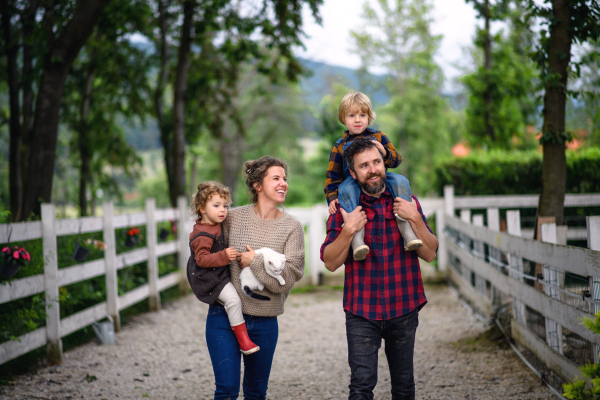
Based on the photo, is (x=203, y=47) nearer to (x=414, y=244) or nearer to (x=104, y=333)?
(x=104, y=333)

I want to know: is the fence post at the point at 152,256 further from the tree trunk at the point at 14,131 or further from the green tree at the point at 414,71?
the green tree at the point at 414,71

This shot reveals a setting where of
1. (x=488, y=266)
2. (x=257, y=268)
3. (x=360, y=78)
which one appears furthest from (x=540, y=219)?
(x=360, y=78)

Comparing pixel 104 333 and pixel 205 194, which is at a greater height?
pixel 205 194

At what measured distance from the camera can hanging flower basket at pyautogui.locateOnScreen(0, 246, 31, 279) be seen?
4.84 m

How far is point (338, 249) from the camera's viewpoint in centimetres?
304

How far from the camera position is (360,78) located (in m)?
46.8

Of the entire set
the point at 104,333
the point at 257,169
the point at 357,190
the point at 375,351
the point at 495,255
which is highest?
the point at 257,169

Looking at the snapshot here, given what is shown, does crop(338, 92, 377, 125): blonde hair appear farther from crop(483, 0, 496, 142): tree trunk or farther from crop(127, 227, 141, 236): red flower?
crop(483, 0, 496, 142): tree trunk

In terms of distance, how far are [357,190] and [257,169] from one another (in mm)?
614

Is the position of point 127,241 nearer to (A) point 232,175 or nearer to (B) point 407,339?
(B) point 407,339

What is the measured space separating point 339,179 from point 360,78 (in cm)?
4462

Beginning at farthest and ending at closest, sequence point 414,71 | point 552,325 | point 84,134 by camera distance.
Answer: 1. point 414,71
2. point 84,134
3. point 552,325

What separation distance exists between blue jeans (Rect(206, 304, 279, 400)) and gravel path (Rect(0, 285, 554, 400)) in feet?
5.41

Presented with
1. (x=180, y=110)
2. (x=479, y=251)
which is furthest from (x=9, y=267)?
(x=180, y=110)
